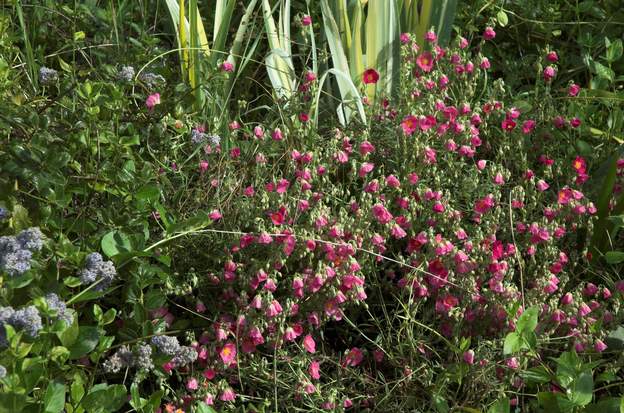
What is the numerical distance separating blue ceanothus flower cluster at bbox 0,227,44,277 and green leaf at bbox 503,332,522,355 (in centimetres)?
100

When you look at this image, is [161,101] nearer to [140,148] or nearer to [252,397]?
[140,148]

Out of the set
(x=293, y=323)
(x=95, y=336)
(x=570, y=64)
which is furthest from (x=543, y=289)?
(x=570, y=64)

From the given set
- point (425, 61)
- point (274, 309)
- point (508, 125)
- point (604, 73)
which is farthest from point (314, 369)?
point (604, 73)

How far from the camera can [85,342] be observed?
1.96 meters

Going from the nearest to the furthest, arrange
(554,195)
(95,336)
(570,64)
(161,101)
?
1. (95,336)
2. (161,101)
3. (554,195)
4. (570,64)

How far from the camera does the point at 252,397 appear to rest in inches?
85.9

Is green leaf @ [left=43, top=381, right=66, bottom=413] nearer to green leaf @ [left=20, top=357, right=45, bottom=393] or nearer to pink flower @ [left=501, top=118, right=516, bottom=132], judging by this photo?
green leaf @ [left=20, top=357, right=45, bottom=393]

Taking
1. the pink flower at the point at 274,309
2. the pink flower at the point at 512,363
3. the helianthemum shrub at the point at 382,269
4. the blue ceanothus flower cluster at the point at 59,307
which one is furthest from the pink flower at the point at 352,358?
the blue ceanothus flower cluster at the point at 59,307

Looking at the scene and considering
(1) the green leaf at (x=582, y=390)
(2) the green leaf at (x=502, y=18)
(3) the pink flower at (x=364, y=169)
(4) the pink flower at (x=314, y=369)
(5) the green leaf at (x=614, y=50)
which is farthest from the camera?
(2) the green leaf at (x=502, y=18)

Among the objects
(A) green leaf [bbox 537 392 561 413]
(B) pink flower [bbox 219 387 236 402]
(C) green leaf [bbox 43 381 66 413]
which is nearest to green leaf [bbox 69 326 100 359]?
(C) green leaf [bbox 43 381 66 413]

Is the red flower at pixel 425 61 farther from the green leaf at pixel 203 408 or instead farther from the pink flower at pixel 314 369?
the green leaf at pixel 203 408

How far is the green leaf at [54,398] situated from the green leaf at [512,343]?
93cm

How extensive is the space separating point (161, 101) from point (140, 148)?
5.6 inches

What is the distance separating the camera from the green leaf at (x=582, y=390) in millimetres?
1987
